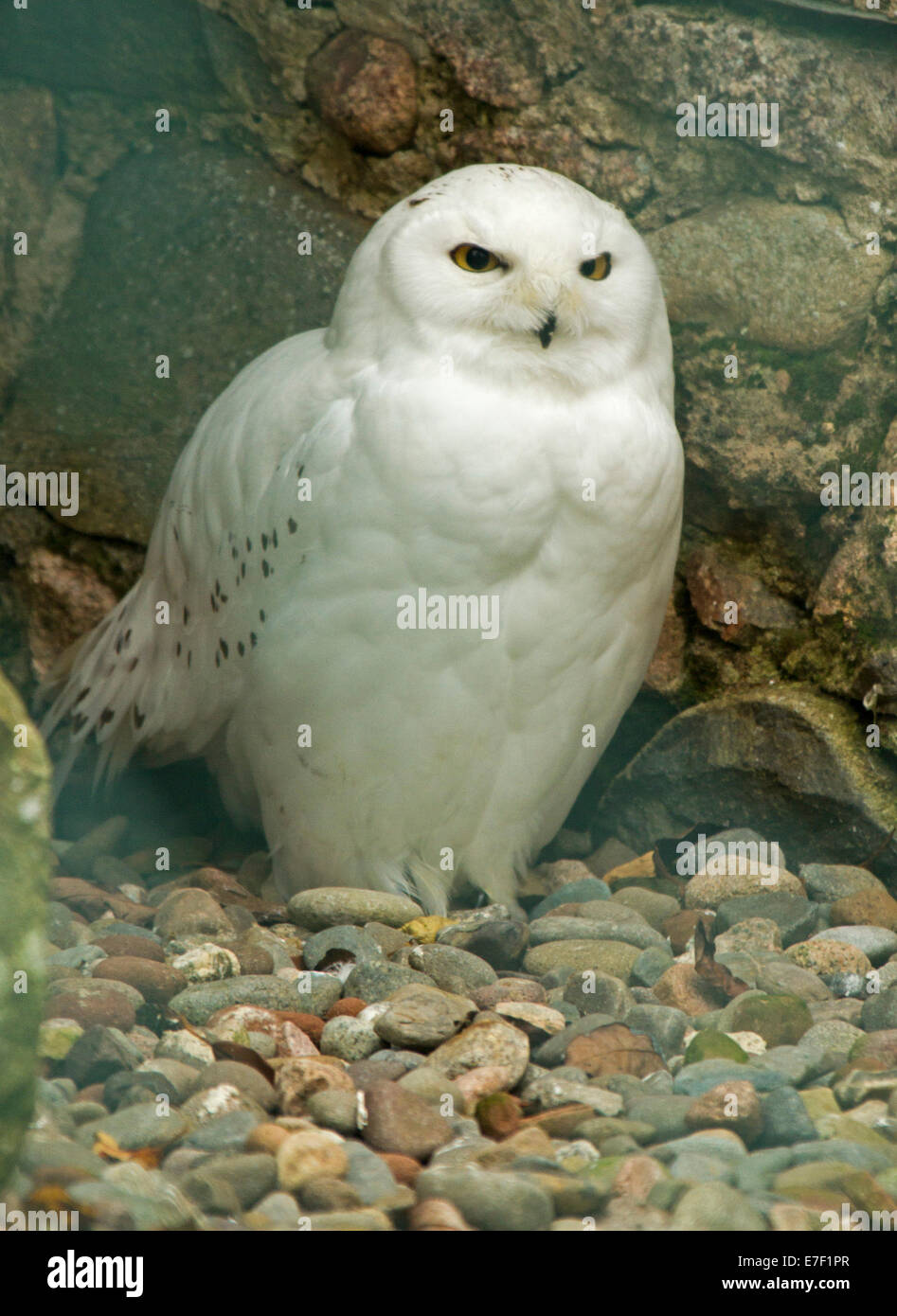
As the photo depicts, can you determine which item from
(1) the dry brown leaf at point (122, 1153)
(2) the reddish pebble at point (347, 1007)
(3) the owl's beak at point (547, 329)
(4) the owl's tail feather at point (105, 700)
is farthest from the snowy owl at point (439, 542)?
(1) the dry brown leaf at point (122, 1153)

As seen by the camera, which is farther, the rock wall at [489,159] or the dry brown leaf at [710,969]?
the rock wall at [489,159]

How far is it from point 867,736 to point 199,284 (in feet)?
6.77

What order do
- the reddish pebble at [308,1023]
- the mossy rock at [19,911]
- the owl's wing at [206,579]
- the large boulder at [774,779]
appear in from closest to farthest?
the mossy rock at [19,911], the reddish pebble at [308,1023], the owl's wing at [206,579], the large boulder at [774,779]

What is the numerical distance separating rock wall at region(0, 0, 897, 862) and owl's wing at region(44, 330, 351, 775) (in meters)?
0.51

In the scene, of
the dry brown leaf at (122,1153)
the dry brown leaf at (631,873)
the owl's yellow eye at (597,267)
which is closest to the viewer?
the dry brown leaf at (122,1153)

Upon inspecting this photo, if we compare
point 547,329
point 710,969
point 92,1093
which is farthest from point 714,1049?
point 547,329

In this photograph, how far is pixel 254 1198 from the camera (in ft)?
5.13

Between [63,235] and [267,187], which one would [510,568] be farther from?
[63,235]

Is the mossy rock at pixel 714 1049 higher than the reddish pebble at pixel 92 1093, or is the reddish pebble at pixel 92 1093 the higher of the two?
the mossy rock at pixel 714 1049

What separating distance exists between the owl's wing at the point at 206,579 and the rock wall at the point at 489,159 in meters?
0.51

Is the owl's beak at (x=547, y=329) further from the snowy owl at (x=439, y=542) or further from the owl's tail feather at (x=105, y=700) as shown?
the owl's tail feather at (x=105, y=700)

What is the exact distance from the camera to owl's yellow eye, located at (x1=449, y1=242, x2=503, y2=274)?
2.51 m

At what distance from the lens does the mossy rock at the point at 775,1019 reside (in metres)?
2.24

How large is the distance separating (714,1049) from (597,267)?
4.83 feet
